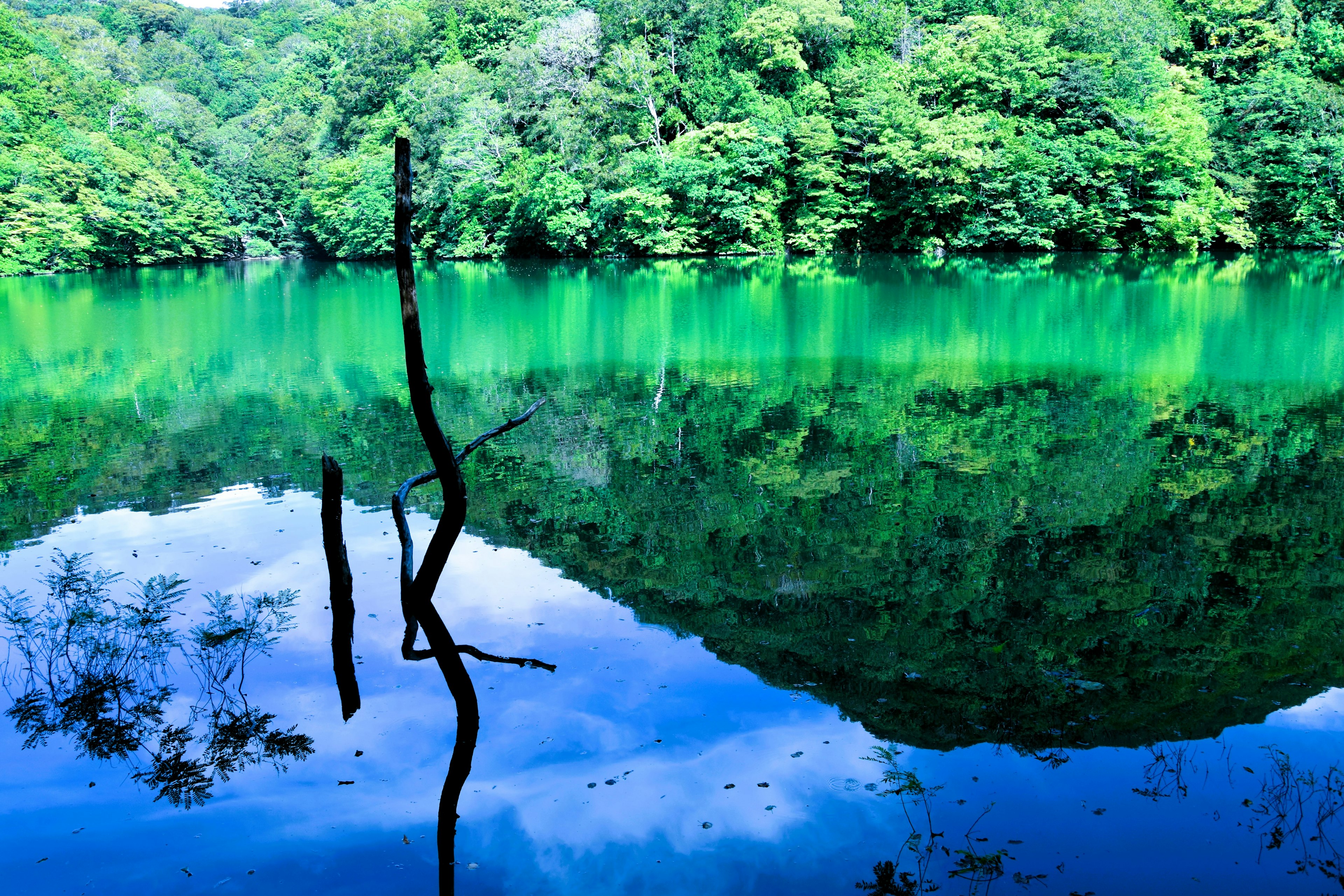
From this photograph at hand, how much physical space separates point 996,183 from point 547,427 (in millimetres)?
32537

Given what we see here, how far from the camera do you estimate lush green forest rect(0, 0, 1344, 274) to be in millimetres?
38500

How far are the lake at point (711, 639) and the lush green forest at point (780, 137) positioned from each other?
2777cm

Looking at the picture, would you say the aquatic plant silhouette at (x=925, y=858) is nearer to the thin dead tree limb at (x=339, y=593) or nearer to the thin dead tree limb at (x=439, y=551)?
the thin dead tree limb at (x=439, y=551)

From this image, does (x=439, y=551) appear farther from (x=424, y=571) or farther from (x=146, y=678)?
(x=146, y=678)

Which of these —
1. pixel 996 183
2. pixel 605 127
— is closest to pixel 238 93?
pixel 605 127

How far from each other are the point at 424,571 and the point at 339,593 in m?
0.47

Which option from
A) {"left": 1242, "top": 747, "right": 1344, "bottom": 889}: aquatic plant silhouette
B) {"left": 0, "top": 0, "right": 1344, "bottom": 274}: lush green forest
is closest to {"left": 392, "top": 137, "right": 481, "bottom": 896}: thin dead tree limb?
{"left": 1242, "top": 747, "right": 1344, "bottom": 889}: aquatic plant silhouette

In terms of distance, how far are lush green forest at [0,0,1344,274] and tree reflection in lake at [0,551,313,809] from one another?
37049 mm

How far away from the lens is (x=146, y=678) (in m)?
5.45

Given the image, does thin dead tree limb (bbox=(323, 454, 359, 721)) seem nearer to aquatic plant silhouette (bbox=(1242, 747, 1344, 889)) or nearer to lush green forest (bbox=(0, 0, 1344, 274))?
aquatic plant silhouette (bbox=(1242, 747, 1344, 889))

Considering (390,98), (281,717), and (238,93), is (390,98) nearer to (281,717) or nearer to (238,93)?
(238,93)

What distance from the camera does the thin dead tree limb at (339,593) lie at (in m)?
4.65

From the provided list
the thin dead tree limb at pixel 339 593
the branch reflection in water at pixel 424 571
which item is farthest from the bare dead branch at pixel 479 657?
the thin dead tree limb at pixel 339 593

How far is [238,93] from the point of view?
7906 centimetres
